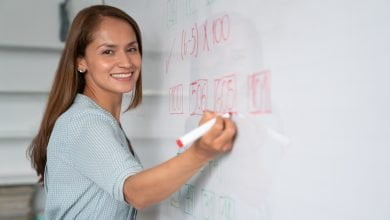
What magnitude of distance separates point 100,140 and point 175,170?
161 millimetres

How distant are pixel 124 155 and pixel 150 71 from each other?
447 millimetres

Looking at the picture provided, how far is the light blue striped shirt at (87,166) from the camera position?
0.68 meters

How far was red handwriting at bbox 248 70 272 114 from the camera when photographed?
1.82 ft

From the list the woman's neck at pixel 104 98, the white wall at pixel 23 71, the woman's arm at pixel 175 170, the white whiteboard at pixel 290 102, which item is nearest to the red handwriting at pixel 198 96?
the white whiteboard at pixel 290 102

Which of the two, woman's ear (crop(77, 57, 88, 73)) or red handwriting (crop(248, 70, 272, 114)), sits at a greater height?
woman's ear (crop(77, 57, 88, 73))

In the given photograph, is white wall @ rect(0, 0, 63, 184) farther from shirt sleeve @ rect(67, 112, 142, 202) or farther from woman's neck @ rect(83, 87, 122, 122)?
shirt sleeve @ rect(67, 112, 142, 202)

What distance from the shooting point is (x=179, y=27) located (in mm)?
863

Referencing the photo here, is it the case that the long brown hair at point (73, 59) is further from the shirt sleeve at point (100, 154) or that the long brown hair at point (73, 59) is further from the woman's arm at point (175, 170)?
the woman's arm at point (175, 170)

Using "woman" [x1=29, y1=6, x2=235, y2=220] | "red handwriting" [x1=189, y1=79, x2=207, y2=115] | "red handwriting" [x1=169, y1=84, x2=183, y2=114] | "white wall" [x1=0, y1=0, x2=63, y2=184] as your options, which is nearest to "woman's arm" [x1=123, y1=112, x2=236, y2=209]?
"woman" [x1=29, y1=6, x2=235, y2=220]

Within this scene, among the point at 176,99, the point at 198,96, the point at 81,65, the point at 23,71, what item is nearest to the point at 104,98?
the point at 81,65

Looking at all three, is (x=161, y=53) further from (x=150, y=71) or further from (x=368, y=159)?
(x=368, y=159)

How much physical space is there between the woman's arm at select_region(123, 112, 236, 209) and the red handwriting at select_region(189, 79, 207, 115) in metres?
0.11

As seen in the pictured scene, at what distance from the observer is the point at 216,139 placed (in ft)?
1.99

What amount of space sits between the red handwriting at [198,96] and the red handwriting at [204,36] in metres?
0.06
